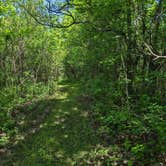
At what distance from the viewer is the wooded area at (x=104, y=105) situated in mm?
6938

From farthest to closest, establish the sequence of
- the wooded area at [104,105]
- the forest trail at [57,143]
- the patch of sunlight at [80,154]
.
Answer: the patch of sunlight at [80,154], the forest trail at [57,143], the wooded area at [104,105]

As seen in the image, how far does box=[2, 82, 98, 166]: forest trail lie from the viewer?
773 centimetres

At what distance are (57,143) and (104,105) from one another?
3867mm

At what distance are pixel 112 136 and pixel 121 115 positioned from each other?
1.76m

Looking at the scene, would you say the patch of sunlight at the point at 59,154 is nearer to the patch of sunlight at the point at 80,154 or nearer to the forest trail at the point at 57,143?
the forest trail at the point at 57,143

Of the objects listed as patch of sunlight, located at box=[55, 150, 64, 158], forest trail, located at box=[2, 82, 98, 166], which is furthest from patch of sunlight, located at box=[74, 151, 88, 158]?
patch of sunlight, located at box=[55, 150, 64, 158]

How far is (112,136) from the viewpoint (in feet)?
29.9

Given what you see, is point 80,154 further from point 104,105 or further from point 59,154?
point 104,105

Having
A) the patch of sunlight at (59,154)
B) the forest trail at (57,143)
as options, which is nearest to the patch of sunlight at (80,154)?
the forest trail at (57,143)

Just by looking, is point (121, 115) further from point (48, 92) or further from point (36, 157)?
point (48, 92)

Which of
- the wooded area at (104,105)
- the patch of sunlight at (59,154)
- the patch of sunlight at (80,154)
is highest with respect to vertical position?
the wooded area at (104,105)

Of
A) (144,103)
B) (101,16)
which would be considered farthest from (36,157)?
(101,16)

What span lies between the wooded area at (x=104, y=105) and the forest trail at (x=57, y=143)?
29 mm

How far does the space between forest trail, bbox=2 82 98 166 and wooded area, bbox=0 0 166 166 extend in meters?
0.03
